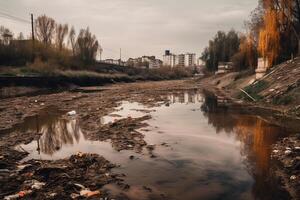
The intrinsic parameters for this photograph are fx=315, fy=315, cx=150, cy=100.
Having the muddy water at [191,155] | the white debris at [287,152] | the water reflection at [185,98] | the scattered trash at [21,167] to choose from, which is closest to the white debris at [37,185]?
the scattered trash at [21,167]

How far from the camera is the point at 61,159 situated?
8.11m

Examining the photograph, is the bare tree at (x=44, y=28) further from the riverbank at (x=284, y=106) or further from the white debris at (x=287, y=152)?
the white debris at (x=287, y=152)

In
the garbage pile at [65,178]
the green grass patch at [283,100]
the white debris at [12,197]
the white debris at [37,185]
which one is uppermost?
the green grass patch at [283,100]

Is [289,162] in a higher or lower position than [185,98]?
higher

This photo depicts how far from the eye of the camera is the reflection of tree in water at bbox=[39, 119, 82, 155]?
32.2 feet

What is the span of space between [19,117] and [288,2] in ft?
78.1

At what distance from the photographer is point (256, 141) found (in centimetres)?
1026

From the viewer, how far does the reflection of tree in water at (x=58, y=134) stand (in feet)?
32.2

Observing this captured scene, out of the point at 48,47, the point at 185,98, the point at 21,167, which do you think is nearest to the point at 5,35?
the point at 48,47

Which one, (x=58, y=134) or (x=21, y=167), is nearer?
(x=21, y=167)

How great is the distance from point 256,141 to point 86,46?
210 feet

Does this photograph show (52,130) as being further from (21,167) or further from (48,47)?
(48,47)

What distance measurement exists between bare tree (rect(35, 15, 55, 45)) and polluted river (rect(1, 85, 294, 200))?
4914cm

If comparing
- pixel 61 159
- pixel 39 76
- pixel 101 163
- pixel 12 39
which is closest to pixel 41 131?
pixel 61 159
